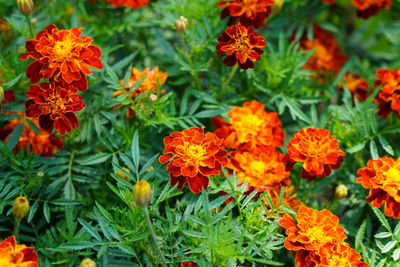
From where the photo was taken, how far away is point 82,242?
3.71 feet

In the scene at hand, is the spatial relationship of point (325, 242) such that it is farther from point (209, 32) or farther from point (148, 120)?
point (209, 32)

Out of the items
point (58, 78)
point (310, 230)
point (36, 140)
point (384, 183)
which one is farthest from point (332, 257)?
point (36, 140)

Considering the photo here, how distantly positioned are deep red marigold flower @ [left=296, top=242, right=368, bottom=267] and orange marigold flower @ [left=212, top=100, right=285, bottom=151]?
38cm

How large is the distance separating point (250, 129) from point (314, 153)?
22cm

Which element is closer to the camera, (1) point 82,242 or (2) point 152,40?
(1) point 82,242

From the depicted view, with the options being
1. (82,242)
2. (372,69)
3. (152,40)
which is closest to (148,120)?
(82,242)

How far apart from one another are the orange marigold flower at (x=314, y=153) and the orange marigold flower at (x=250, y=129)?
0.13 meters

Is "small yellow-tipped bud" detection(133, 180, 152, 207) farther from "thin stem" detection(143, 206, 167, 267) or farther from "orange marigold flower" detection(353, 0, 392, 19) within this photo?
"orange marigold flower" detection(353, 0, 392, 19)

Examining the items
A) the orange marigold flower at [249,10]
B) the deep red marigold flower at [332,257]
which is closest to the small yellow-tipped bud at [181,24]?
the orange marigold flower at [249,10]

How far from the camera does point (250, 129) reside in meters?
1.47

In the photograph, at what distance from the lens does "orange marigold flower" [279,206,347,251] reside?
1179mm

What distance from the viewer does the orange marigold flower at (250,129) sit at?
146 centimetres

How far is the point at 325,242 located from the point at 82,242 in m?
0.56

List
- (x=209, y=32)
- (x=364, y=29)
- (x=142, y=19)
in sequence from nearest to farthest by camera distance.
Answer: (x=209, y=32) → (x=142, y=19) → (x=364, y=29)
